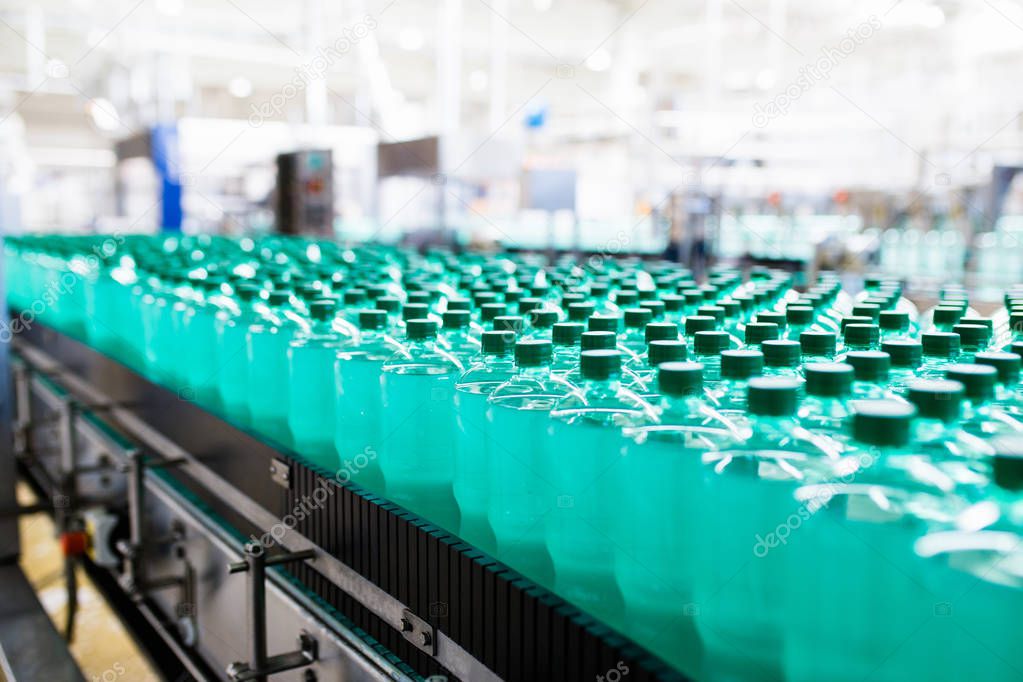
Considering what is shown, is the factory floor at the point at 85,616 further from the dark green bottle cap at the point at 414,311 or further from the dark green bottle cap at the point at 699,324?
the dark green bottle cap at the point at 699,324

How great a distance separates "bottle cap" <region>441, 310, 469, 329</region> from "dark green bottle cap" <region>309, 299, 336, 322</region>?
31 centimetres

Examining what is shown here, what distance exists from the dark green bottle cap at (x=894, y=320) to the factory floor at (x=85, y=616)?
1.78m

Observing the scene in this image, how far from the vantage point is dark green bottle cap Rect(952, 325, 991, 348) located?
3.88 ft

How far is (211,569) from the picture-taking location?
69.7 inches

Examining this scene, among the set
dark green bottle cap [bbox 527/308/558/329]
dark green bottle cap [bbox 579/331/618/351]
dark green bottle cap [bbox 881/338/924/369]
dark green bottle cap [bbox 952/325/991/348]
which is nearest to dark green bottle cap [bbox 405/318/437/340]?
dark green bottle cap [bbox 527/308/558/329]

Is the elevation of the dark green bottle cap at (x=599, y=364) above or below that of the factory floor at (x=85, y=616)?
above

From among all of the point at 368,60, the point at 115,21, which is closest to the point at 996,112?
the point at 368,60

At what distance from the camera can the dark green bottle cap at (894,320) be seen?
4.27ft

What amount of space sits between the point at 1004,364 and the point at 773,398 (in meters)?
0.34

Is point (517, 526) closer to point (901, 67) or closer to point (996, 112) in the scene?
point (996, 112)

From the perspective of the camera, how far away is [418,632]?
111cm

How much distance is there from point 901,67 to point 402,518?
17135mm

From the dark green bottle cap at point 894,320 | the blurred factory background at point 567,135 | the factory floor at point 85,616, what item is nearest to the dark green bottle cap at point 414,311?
the dark green bottle cap at point 894,320

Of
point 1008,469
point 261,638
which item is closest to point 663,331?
point 1008,469
